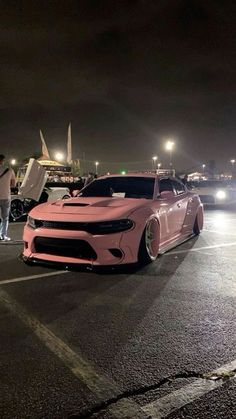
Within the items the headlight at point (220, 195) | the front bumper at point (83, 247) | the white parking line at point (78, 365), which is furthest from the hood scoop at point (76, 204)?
the headlight at point (220, 195)

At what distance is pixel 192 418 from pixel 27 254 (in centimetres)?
374

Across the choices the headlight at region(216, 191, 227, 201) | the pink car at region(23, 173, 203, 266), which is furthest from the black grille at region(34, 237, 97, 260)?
the headlight at region(216, 191, 227, 201)

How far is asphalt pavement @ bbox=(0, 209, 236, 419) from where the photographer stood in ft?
7.68

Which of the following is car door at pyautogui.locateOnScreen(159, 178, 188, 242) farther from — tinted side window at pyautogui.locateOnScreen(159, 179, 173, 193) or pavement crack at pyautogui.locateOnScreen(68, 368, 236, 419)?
pavement crack at pyautogui.locateOnScreen(68, 368, 236, 419)

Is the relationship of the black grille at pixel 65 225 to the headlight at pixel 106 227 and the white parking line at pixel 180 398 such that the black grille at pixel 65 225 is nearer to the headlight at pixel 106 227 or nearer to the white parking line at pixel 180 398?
the headlight at pixel 106 227

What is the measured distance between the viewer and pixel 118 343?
3197 millimetres

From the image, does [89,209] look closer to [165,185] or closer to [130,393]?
[165,185]

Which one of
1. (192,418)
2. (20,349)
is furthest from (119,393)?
(20,349)

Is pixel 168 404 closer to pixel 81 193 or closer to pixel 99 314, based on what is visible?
pixel 99 314

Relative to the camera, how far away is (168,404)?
7.64 feet

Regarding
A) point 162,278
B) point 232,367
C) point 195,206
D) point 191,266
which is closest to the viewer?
point 232,367

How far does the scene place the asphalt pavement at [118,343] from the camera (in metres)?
2.34

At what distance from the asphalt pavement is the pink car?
314 mm

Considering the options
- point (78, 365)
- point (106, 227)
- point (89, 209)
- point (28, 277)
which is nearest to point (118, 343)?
point (78, 365)
